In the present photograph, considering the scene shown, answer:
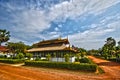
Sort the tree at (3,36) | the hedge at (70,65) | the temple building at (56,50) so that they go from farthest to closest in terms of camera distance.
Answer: the tree at (3,36) → the temple building at (56,50) → the hedge at (70,65)

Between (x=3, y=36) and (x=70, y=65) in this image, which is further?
(x=3, y=36)

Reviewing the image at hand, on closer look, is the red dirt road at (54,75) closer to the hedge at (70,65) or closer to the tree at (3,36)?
the hedge at (70,65)

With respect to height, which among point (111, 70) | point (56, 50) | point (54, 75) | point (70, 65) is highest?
point (56, 50)

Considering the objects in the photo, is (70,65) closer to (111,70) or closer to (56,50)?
(111,70)

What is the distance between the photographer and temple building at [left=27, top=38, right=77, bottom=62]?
130ft

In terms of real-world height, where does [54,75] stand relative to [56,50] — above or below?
below

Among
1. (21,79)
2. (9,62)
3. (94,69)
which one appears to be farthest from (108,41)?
(21,79)

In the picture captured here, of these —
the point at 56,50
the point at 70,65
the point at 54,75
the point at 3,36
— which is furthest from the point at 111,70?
the point at 3,36

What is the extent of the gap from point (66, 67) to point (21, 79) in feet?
33.3

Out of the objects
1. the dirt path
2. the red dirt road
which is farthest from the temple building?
the red dirt road

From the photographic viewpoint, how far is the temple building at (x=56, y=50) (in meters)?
39.5

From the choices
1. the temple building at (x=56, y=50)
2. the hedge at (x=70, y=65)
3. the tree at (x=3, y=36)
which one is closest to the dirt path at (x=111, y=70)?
Answer: the hedge at (x=70, y=65)

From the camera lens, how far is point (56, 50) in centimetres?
4106

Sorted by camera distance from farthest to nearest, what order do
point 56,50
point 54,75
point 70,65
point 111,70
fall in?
point 56,50
point 111,70
point 70,65
point 54,75
